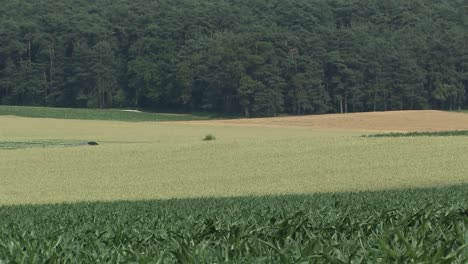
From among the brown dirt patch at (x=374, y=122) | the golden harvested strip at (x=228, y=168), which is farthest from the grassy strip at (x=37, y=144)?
the brown dirt patch at (x=374, y=122)

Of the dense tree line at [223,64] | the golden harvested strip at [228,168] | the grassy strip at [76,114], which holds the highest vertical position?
the dense tree line at [223,64]

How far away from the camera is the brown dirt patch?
278 feet

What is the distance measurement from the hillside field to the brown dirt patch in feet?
47.3

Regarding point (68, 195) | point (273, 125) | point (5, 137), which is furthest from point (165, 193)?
point (273, 125)

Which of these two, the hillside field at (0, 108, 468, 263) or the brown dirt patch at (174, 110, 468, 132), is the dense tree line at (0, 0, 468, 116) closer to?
the brown dirt patch at (174, 110, 468, 132)

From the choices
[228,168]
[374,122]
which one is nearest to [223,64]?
[374,122]

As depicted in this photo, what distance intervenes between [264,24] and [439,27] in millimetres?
30809

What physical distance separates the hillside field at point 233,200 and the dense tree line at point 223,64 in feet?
190

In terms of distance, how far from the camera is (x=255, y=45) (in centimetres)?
13762

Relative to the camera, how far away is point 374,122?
8988 cm

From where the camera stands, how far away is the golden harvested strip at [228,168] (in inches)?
1341

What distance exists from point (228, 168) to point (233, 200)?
59.3ft

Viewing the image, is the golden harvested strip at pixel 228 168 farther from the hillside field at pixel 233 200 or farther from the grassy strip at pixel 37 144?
the grassy strip at pixel 37 144

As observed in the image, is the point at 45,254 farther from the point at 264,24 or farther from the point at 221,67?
the point at 264,24
